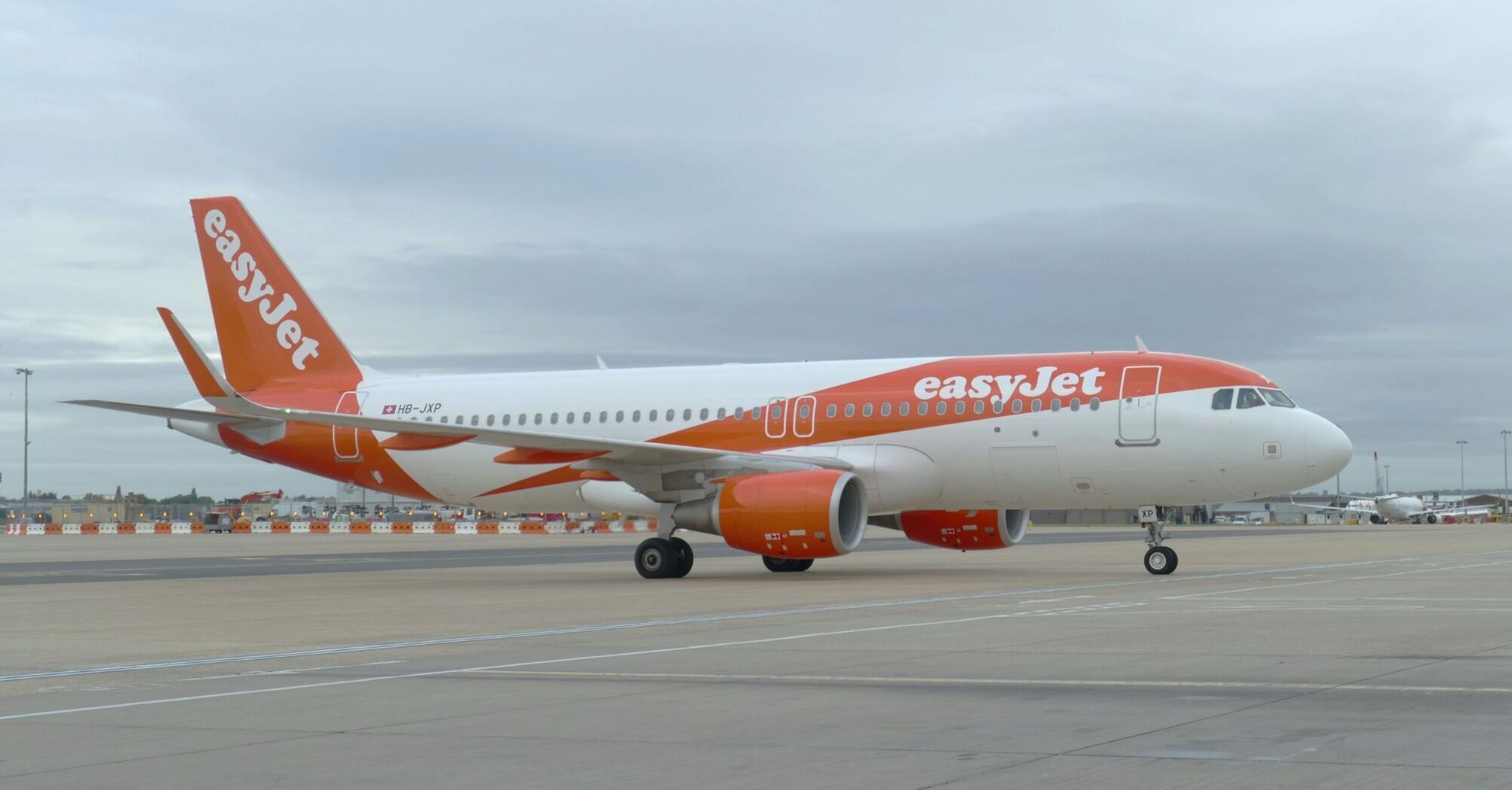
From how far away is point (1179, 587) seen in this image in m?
19.6

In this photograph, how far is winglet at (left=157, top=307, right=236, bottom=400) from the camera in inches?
938

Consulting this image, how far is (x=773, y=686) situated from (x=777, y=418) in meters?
16.2

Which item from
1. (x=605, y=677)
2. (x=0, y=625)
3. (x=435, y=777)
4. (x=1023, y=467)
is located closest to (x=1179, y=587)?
(x=1023, y=467)

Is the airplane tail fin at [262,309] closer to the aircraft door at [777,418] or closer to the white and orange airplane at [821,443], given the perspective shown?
the white and orange airplane at [821,443]

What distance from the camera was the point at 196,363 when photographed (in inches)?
1003

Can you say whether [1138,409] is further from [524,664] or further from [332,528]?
[332,528]

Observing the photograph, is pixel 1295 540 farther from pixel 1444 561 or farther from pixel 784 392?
pixel 784 392

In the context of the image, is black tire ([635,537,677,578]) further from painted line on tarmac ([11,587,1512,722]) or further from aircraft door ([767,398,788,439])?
painted line on tarmac ([11,587,1512,722])

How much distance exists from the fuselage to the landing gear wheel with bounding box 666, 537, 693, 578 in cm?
101

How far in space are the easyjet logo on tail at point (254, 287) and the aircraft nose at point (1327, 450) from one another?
19.0 m

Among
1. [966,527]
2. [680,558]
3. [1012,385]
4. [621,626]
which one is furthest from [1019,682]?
[966,527]

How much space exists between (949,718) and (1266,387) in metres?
16.9

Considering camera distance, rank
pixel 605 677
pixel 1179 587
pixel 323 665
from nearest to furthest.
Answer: pixel 605 677 → pixel 323 665 → pixel 1179 587

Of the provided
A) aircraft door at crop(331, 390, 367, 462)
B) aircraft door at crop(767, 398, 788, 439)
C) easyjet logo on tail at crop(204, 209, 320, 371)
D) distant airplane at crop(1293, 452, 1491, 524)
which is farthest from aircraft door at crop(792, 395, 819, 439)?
distant airplane at crop(1293, 452, 1491, 524)
